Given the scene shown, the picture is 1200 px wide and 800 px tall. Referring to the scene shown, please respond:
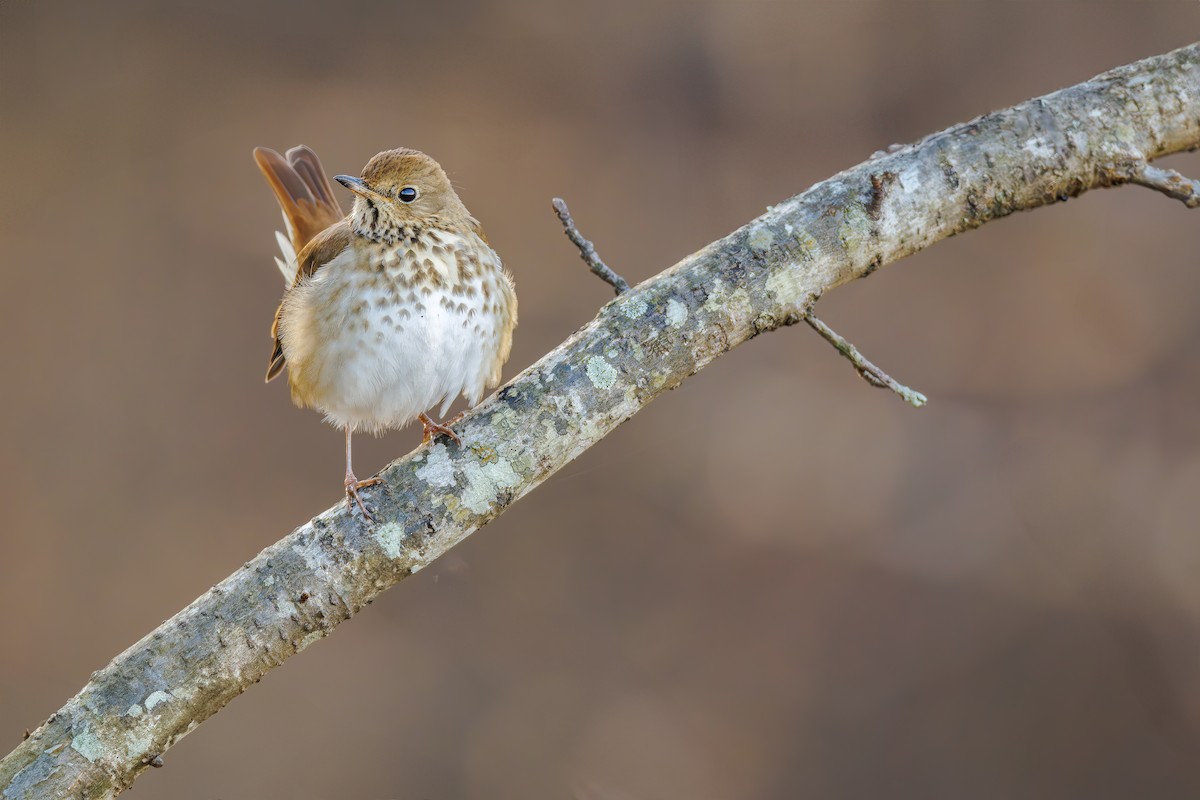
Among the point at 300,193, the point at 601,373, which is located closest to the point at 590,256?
the point at 601,373

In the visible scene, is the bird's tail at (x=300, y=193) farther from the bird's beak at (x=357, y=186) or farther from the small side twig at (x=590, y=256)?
the small side twig at (x=590, y=256)

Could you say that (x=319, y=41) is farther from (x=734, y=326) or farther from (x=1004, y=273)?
(x=734, y=326)

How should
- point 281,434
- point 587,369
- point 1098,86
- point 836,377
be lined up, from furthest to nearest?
point 836,377
point 281,434
point 1098,86
point 587,369

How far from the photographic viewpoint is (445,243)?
238 cm

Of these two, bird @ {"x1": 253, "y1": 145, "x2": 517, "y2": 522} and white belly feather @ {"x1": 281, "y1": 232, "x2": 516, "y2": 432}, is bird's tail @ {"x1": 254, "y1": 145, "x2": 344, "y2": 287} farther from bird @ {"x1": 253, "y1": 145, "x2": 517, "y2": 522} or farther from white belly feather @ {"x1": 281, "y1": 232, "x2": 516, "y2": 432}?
white belly feather @ {"x1": 281, "y1": 232, "x2": 516, "y2": 432}

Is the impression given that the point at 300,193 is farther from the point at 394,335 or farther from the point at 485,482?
the point at 485,482

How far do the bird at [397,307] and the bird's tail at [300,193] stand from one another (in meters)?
0.40

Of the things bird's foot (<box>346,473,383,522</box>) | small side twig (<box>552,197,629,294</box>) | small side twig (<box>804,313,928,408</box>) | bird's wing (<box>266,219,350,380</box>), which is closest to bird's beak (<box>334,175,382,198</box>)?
bird's wing (<box>266,219,350,380</box>)

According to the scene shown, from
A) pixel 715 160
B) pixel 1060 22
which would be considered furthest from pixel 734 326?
pixel 1060 22

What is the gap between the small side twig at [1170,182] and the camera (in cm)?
177

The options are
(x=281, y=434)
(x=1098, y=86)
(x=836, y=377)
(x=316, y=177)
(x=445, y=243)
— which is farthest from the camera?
(x=836, y=377)

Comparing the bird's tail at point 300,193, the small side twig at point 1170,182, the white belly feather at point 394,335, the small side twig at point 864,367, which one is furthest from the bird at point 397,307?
the small side twig at point 1170,182

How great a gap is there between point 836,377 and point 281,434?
271cm

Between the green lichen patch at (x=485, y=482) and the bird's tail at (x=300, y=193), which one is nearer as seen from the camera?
the green lichen patch at (x=485, y=482)
